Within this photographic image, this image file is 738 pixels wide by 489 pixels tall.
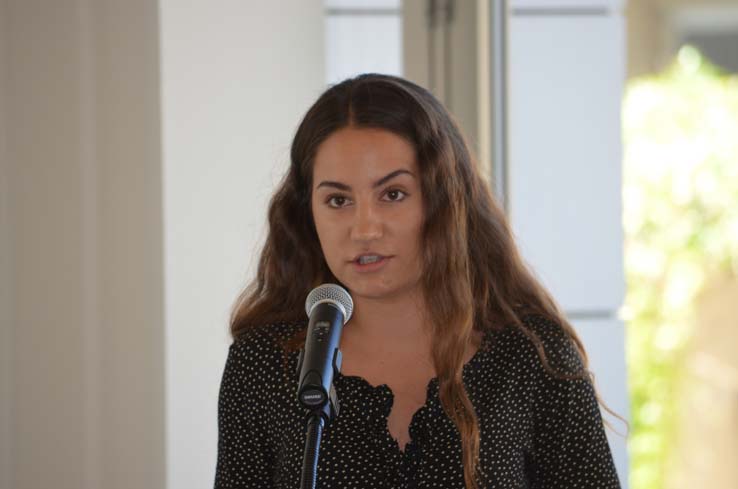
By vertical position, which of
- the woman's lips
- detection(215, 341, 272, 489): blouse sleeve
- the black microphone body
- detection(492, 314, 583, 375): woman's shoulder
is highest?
the woman's lips

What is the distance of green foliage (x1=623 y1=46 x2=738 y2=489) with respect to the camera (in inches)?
63.8

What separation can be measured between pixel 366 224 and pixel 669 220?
0.66m

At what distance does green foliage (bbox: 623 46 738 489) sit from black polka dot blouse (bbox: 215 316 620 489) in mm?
298

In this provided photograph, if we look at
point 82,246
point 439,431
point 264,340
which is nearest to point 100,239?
point 82,246

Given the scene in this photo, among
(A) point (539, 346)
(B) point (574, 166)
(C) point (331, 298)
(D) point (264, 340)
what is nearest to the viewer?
(C) point (331, 298)

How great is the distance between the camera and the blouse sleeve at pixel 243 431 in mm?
1692

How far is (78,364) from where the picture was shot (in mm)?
2209

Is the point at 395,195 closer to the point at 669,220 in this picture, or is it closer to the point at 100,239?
the point at 669,220

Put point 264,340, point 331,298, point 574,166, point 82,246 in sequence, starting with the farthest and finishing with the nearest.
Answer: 1. point 574,166
2. point 82,246
3. point 264,340
4. point 331,298

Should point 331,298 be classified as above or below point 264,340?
above

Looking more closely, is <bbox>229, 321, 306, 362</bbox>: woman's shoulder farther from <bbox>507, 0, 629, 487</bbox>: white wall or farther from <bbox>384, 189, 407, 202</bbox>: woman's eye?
<bbox>507, 0, 629, 487</bbox>: white wall

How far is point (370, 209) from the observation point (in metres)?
1.54

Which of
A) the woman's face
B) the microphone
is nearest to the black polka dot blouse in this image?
the woman's face

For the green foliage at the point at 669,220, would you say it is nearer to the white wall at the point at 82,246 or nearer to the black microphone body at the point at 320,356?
the black microphone body at the point at 320,356
